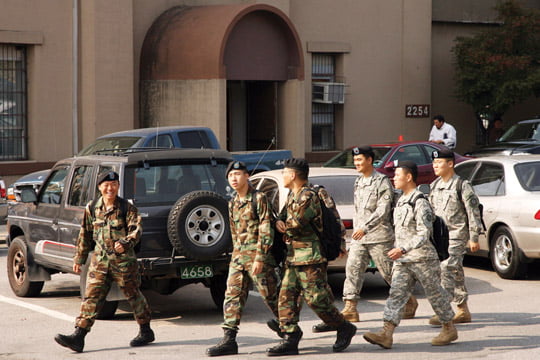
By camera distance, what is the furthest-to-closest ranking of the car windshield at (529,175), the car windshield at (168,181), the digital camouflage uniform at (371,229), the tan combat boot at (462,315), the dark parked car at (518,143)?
the dark parked car at (518,143) < the car windshield at (529,175) < the car windshield at (168,181) < the tan combat boot at (462,315) < the digital camouflage uniform at (371,229)

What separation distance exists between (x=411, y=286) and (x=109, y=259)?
8.85ft

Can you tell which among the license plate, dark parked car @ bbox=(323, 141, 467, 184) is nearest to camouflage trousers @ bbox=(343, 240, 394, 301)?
the license plate

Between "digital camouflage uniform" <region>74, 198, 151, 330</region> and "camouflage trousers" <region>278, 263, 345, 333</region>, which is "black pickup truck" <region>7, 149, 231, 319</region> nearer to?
"digital camouflage uniform" <region>74, 198, 151, 330</region>

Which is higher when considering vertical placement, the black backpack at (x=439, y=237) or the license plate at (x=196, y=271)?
the black backpack at (x=439, y=237)

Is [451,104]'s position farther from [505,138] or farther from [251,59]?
[251,59]

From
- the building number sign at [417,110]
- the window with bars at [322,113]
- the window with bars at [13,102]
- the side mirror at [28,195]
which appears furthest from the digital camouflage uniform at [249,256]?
the building number sign at [417,110]

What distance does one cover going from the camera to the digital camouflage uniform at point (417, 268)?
862cm

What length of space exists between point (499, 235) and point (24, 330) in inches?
247

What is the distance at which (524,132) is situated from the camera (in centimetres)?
2348

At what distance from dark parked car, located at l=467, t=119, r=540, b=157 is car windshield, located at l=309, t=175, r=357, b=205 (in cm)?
980

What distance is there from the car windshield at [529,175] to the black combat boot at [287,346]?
5.41m

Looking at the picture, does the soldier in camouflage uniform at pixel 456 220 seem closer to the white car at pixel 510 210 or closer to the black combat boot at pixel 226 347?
the black combat boot at pixel 226 347

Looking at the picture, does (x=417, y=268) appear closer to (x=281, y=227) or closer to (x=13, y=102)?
(x=281, y=227)

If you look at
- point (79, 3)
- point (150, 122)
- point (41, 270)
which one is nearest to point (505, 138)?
point (150, 122)
